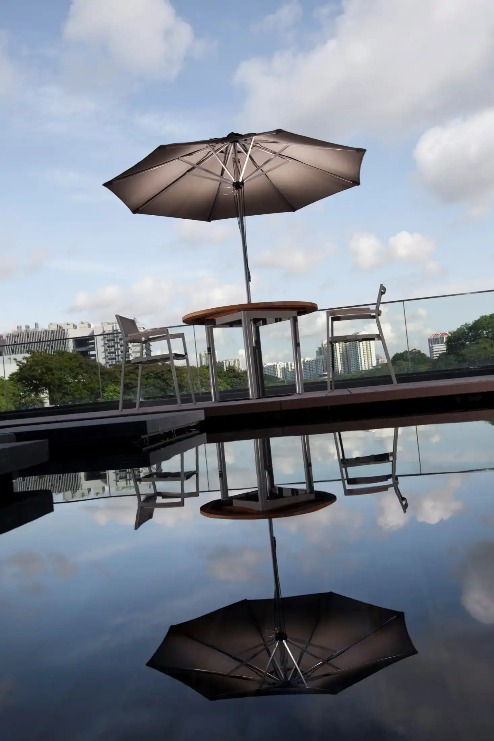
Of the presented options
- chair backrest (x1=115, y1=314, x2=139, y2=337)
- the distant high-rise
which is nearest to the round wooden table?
chair backrest (x1=115, y1=314, x2=139, y2=337)

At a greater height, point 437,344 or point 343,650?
point 437,344

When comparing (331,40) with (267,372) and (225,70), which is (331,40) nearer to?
(225,70)

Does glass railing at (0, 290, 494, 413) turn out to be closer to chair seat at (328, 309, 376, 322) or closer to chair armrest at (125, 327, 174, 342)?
chair seat at (328, 309, 376, 322)

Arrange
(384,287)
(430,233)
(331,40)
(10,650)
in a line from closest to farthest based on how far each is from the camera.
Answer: (10,650), (384,287), (331,40), (430,233)

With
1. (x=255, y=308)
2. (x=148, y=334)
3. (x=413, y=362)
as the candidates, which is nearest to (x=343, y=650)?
(x=255, y=308)

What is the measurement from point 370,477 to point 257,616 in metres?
1.66

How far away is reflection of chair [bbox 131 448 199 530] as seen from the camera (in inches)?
85.9

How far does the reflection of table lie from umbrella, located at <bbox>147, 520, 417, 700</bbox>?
4529 millimetres

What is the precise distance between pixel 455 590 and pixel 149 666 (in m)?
0.47

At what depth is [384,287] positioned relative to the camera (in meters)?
6.02

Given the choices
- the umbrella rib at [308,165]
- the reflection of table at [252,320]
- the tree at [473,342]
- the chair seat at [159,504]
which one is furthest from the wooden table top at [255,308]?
the tree at [473,342]

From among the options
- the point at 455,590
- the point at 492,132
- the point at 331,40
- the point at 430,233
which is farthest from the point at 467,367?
the point at 430,233

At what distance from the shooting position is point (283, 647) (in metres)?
0.85

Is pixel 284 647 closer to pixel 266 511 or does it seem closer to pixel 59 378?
pixel 266 511
